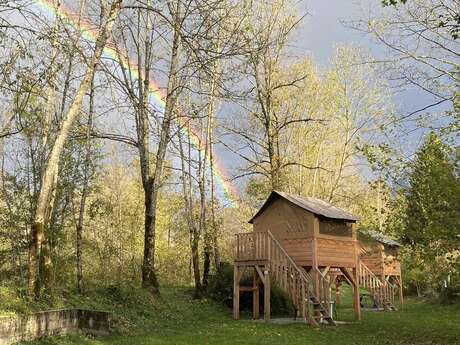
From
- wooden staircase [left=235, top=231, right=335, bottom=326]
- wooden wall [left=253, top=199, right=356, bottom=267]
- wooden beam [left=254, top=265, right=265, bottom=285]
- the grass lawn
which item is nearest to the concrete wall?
the grass lawn

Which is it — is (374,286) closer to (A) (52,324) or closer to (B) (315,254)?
(B) (315,254)

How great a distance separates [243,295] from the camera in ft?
68.7

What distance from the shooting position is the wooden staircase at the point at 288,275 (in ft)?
53.1

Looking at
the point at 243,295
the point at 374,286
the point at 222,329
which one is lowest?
the point at 222,329

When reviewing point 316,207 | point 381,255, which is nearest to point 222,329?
point 316,207

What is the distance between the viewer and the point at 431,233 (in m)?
10.5

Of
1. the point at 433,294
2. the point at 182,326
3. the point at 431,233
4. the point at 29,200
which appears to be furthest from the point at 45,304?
the point at 433,294

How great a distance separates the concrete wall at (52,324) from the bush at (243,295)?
29.8ft

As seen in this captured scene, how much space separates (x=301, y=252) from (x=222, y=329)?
4.65 metres

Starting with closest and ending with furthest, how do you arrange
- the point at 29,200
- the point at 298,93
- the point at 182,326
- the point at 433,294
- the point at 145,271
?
1. the point at 182,326
2. the point at 145,271
3. the point at 29,200
4. the point at 298,93
5. the point at 433,294

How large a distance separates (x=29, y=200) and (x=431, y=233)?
15808 millimetres

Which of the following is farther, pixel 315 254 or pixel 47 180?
pixel 315 254

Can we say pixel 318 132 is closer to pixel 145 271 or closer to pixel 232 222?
pixel 232 222

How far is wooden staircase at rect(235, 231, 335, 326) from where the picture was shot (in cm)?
1619
